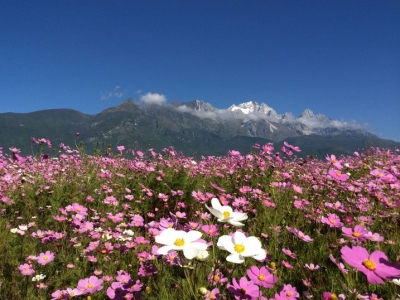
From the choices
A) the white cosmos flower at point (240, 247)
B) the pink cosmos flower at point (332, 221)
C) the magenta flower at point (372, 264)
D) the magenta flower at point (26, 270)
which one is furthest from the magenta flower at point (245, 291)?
the magenta flower at point (26, 270)

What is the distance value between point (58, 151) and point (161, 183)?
124 inches

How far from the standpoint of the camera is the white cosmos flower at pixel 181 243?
3.60 ft

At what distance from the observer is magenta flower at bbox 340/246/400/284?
949 millimetres

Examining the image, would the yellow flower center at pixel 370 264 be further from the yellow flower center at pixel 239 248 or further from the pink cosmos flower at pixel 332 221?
the pink cosmos flower at pixel 332 221

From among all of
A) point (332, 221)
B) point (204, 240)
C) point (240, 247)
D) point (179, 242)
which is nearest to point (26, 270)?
point (204, 240)

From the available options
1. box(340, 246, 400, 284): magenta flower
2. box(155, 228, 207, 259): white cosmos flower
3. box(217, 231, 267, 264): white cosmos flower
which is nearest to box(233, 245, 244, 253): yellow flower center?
box(217, 231, 267, 264): white cosmos flower

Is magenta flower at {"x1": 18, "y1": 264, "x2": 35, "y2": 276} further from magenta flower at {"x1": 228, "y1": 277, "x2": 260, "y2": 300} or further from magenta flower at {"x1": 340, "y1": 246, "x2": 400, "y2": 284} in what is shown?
magenta flower at {"x1": 340, "y1": 246, "x2": 400, "y2": 284}

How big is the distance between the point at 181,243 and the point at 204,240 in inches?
16.2

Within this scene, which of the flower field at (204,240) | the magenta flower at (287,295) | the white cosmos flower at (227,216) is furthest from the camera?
the magenta flower at (287,295)

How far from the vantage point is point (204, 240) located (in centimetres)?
155

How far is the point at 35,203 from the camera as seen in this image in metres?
4.59

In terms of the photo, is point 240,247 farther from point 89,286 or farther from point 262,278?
point 89,286

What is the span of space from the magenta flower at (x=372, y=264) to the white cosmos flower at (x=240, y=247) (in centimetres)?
32

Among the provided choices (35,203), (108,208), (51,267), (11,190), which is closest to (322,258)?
(51,267)
